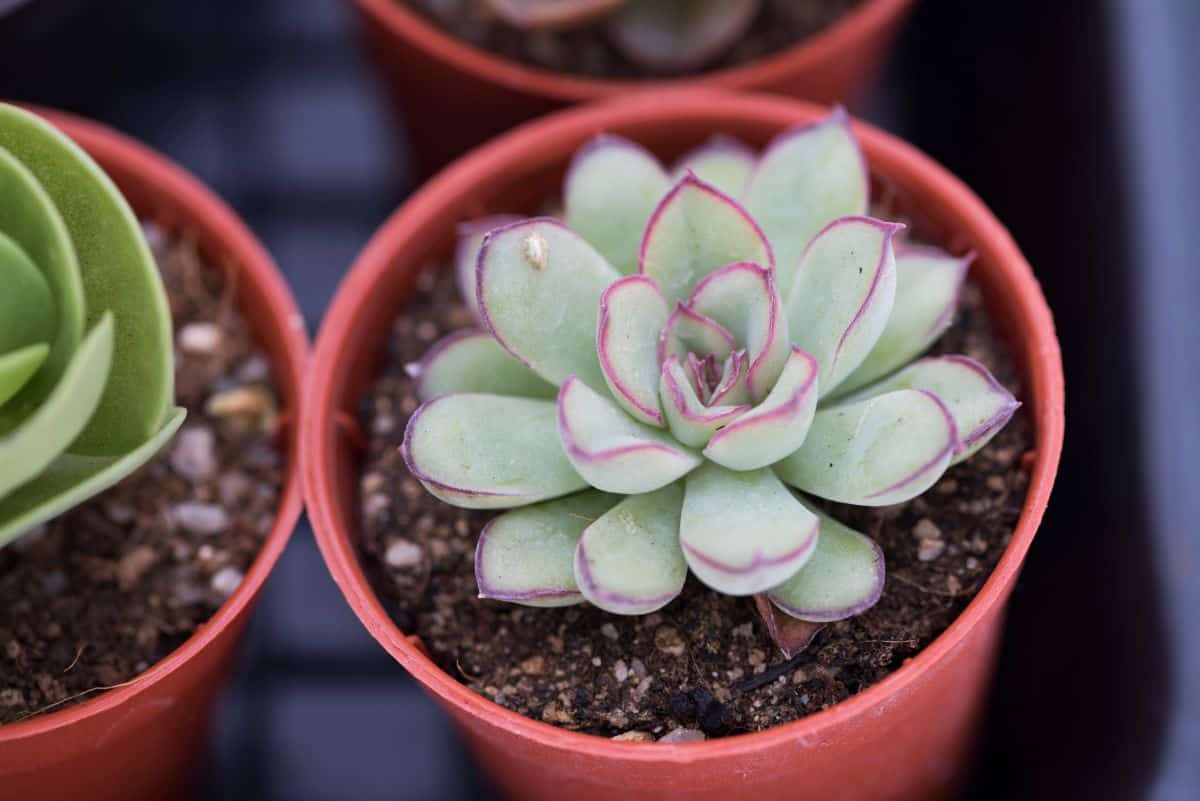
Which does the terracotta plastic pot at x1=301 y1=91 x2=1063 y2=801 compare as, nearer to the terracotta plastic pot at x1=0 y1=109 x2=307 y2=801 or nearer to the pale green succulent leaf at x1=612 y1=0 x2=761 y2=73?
the terracotta plastic pot at x1=0 y1=109 x2=307 y2=801

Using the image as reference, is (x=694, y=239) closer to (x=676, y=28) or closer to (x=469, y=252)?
(x=469, y=252)

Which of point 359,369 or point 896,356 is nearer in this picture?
point 896,356

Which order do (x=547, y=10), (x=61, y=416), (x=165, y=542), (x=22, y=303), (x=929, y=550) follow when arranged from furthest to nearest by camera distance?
1. (x=547, y=10)
2. (x=165, y=542)
3. (x=929, y=550)
4. (x=22, y=303)
5. (x=61, y=416)

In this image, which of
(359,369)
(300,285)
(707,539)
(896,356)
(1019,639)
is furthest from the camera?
(300,285)

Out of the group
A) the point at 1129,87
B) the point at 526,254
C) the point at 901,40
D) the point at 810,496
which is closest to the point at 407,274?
the point at 526,254

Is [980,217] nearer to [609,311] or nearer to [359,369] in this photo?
[609,311]

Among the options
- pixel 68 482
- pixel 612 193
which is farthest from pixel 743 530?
pixel 68 482
